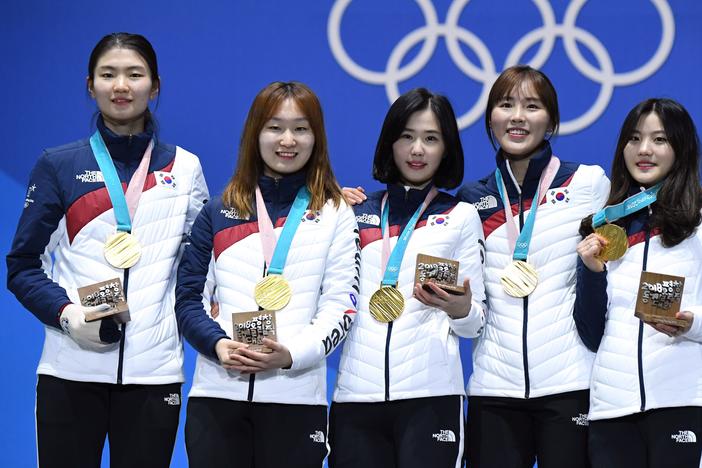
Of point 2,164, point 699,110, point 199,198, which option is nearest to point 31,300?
point 199,198

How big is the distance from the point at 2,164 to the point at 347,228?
9.31ft

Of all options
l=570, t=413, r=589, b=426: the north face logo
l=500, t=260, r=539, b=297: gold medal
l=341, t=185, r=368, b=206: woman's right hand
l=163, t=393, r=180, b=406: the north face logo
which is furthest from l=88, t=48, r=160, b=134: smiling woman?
l=570, t=413, r=589, b=426: the north face logo

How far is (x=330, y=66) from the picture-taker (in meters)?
5.45

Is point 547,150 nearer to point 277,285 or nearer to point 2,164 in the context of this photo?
point 277,285

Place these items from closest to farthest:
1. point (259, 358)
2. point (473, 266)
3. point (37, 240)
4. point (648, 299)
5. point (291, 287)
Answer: point (259, 358) < point (648, 299) < point (291, 287) < point (37, 240) < point (473, 266)

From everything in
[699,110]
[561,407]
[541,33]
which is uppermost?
[541,33]

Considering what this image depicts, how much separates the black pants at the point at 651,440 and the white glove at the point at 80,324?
1812mm

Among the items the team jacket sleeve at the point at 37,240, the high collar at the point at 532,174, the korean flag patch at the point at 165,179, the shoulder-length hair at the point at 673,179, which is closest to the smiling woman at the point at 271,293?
the korean flag patch at the point at 165,179

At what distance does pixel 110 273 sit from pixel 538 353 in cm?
162

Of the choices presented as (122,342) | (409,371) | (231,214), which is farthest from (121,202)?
(409,371)

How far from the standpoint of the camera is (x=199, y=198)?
3.79 m

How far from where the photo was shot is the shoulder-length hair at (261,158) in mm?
3602

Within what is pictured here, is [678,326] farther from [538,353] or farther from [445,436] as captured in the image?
[445,436]

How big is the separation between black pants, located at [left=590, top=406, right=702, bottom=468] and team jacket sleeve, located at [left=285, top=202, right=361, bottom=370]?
1.01m
